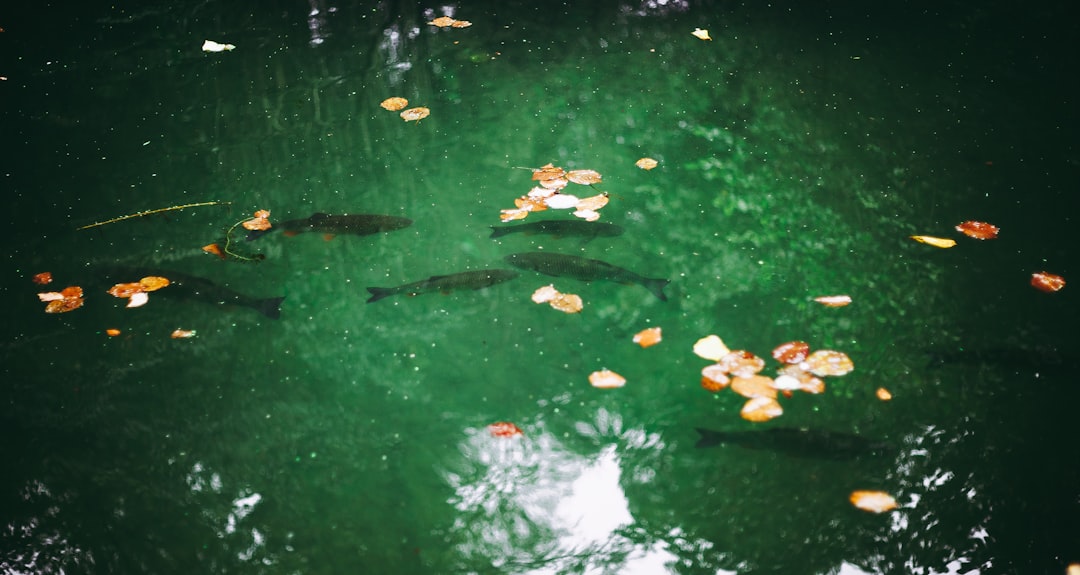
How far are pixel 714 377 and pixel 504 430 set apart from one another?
70cm

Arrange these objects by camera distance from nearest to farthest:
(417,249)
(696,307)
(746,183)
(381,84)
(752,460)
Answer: (752,460), (696,307), (417,249), (746,183), (381,84)

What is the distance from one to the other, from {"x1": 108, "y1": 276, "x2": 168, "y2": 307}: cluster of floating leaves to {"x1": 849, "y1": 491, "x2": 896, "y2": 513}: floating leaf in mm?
2459

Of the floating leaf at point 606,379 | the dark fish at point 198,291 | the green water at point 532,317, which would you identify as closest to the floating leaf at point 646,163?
the green water at point 532,317

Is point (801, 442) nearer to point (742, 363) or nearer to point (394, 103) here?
point (742, 363)

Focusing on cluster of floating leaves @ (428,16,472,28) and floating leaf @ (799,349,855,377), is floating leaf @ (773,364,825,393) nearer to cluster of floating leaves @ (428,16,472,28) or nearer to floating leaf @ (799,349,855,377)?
floating leaf @ (799,349,855,377)

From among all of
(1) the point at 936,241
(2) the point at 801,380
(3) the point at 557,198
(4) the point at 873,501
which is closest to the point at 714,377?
(2) the point at 801,380

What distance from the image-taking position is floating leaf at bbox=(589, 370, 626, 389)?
2332 millimetres

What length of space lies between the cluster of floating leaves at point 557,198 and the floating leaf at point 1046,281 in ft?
5.50

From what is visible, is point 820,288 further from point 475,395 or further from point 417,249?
point 417,249

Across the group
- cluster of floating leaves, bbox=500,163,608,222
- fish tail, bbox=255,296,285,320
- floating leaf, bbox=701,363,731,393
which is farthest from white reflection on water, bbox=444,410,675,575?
cluster of floating leaves, bbox=500,163,608,222

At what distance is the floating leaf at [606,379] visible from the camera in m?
2.33

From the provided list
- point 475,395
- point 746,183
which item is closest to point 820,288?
point 746,183

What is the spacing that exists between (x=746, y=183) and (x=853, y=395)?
4.43ft

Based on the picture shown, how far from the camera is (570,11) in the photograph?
516 cm
